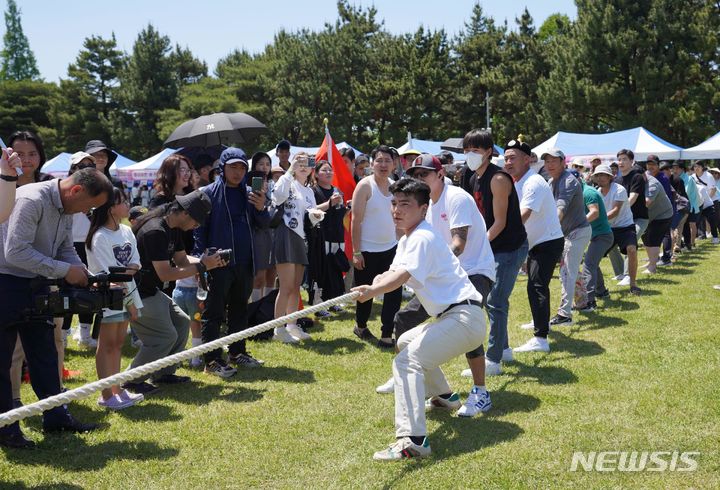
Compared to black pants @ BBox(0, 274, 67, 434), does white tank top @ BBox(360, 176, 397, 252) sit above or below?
above

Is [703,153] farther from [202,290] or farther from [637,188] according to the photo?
[202,290]

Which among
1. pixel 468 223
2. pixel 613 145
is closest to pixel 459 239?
pixel 468 223

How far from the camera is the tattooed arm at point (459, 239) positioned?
541 cm

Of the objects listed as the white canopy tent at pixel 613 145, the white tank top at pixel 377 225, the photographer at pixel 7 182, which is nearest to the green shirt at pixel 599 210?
the white tank top at pixel 377 225

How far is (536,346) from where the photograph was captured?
707cm

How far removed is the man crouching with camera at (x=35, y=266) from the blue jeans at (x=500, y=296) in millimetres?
3498

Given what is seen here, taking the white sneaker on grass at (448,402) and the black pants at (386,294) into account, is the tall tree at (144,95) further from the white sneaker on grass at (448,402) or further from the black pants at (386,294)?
the white sneaker on grass at (448,402)

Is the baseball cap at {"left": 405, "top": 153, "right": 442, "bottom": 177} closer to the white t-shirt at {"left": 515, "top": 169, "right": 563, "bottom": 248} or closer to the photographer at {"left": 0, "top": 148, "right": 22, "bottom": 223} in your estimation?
the white t-shirt at {"left": 515, "top": 169, "right": 563, "bottom": 248}

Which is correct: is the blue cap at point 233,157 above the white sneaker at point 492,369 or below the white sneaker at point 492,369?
above

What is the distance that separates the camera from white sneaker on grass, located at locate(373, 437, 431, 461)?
4.22 m

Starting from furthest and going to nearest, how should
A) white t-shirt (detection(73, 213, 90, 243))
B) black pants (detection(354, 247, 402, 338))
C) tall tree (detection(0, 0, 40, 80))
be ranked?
1. tall tree (detection(0, 0, 40, 80))
2. black pants (detection(354, 247, 402, 338))
3. white t-shirt (detection(73, 213, 90, 243))

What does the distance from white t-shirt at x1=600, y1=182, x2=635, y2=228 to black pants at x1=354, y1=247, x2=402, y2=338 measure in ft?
13.4

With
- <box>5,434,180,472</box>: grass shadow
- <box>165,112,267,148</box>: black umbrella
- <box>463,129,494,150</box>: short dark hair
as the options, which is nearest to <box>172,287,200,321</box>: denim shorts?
<box>5,434,180,472</box>: grass shadow

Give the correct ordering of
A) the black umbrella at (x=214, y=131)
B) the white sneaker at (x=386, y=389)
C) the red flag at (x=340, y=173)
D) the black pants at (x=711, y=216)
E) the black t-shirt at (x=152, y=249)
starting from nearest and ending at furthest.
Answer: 1. the black t-shirt at (x=152, y=249)
2. the white sneaker at (x=386, y=389)
3. the red flag at (x=340, y=173)
4. the black umbrella at (x=214, y=131)
5. the black pants at (x=711, y=216)
